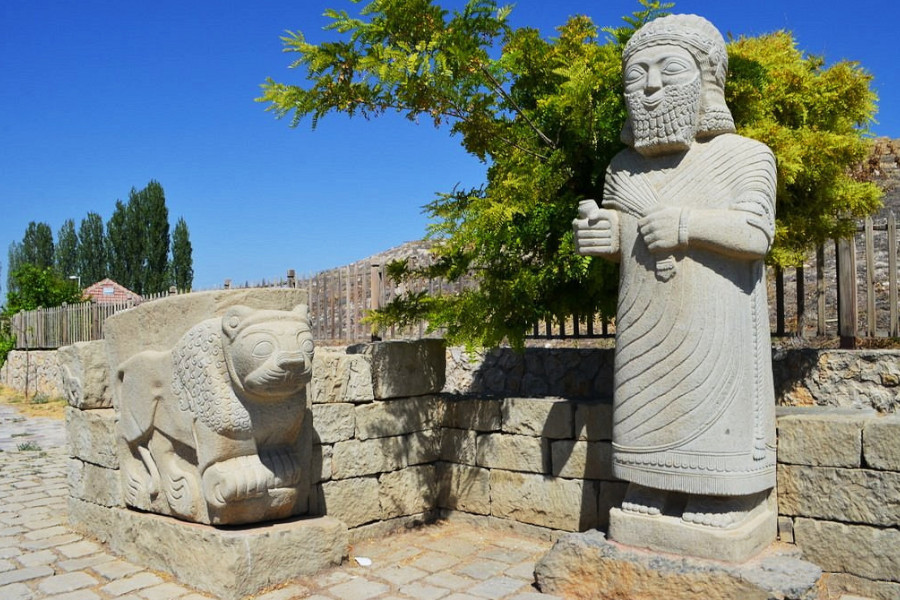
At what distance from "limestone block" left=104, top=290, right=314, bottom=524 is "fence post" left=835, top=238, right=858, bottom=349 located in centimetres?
422

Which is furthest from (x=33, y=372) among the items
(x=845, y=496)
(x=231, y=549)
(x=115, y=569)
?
(x=845, y=496)

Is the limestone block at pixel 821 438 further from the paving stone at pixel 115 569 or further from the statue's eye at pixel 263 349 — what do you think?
the paving stone at pixel 115 569

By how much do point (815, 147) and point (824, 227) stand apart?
2.28ft

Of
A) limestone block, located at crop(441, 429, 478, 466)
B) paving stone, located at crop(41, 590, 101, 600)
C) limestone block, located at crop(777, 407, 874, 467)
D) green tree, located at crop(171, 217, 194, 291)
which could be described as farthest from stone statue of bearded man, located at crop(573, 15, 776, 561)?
green tree, located at crop(171, 217, 194, 291)

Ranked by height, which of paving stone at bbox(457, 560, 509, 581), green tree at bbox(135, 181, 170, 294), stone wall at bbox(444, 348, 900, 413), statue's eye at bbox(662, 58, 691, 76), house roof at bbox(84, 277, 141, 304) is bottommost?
paving stone at bbox(457, 560, 509, 581)

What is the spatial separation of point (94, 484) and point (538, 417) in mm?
3191

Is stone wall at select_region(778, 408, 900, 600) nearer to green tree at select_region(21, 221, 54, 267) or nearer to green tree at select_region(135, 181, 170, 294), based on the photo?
green tree at select_region(135, 181, 170, 294)

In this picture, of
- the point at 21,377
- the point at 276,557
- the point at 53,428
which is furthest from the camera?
the point at 21,377

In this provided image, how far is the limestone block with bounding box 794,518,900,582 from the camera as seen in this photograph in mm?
3703

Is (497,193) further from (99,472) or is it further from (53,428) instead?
(53,428)

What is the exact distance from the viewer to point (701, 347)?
355cm

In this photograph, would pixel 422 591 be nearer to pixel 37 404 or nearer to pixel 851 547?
pixel 851 547

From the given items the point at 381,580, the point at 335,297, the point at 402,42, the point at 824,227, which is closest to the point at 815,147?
the point at 824,227

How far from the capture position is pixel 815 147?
15.6 ft
